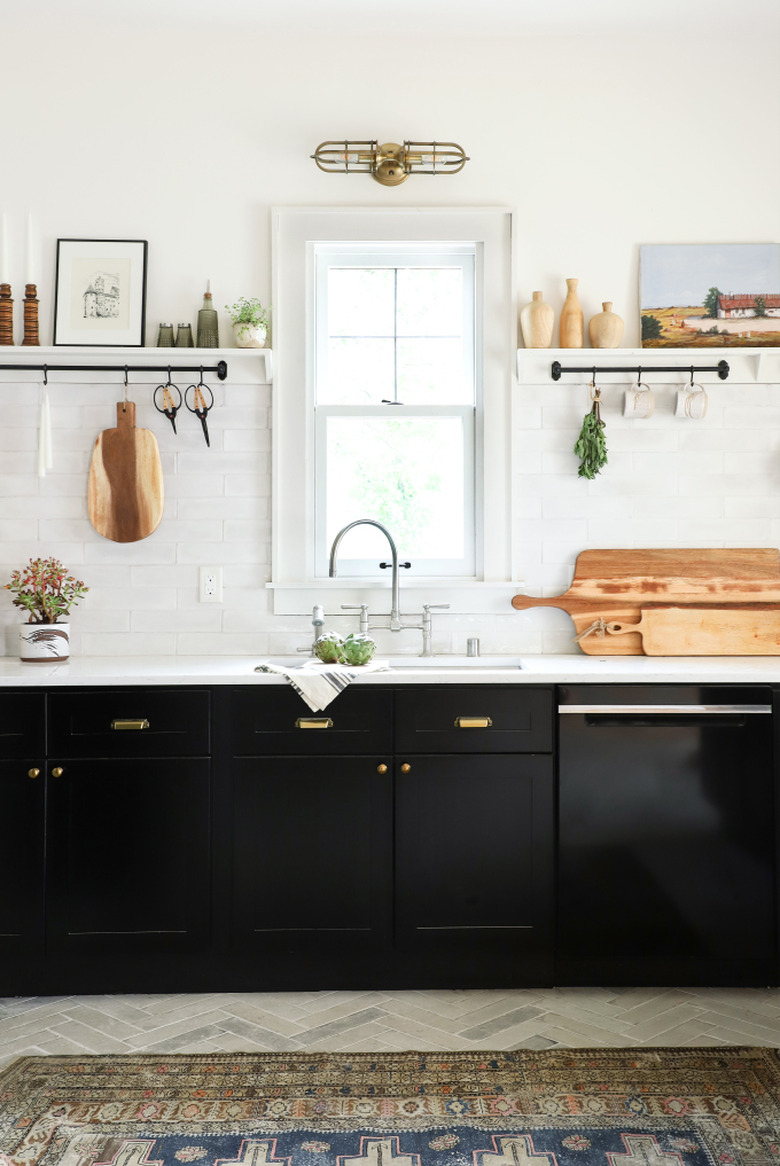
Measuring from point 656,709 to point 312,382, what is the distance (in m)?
1.66

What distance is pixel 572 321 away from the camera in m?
3.19

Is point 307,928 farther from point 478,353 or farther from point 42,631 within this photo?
point 478,353

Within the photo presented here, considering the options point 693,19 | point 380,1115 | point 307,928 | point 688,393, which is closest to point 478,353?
point 688,393

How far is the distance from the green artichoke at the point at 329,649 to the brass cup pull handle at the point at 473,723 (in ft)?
1.51

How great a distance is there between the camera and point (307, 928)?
8.85 ft

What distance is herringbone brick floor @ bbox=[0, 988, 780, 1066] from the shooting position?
7.97 feet

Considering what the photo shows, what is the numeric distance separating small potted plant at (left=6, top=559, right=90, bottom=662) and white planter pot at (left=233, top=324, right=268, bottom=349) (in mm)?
1024

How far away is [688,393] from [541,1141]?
2388 millimetres

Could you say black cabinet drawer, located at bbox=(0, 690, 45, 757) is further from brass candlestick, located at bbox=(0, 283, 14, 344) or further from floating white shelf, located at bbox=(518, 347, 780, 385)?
floating white shelf, located at bbox=(518, 347, 780, 385)

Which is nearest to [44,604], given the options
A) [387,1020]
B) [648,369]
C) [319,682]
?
[319,682]

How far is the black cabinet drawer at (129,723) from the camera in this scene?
2688 mm

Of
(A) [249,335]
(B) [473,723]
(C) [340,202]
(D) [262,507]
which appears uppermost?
(C) [340,202]

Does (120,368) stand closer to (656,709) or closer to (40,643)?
(40,643)

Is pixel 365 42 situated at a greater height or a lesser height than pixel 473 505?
greater
